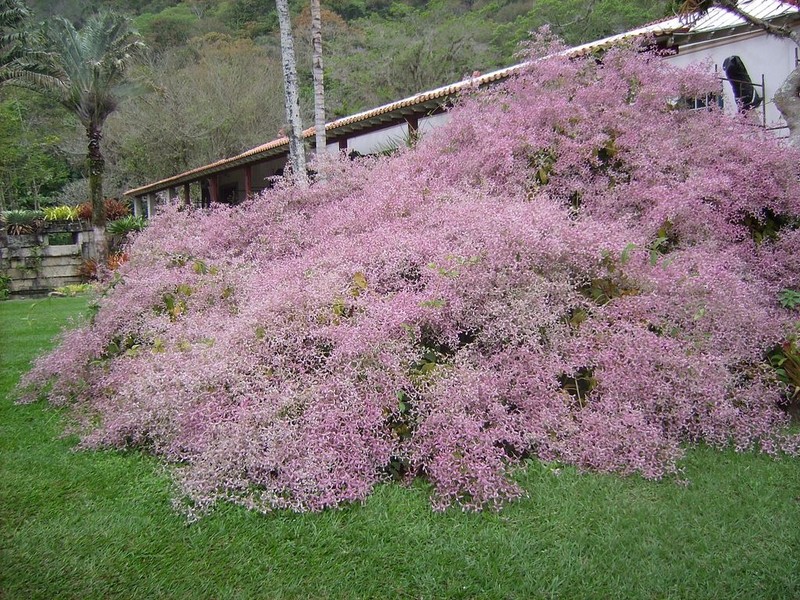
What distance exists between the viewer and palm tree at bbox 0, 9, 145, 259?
1485 cm

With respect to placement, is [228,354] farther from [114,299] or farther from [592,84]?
[592,84]

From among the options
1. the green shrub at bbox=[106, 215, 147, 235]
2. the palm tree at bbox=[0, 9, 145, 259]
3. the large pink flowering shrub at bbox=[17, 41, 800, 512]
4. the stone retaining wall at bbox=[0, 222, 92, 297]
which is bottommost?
the large pink flowering shrub at bbox=[17, 41, 800, 512]

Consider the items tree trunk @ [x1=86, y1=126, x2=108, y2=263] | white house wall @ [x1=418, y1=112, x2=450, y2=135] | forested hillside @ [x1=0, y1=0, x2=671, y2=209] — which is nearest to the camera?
white house wall @ [x1=418, y1=112, x2=450, y2=135]

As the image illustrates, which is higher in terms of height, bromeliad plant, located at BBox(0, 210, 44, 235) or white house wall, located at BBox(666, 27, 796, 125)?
white house wall, located at BBox(666, 27, 796, 125)

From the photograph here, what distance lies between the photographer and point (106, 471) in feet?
11.5

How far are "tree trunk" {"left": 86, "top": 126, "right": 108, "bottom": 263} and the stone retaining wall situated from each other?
26 cm

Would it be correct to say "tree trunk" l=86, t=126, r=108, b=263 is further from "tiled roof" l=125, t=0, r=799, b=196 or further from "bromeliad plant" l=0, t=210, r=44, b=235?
"tiled roof" l=125, t=0, r=799, b=196

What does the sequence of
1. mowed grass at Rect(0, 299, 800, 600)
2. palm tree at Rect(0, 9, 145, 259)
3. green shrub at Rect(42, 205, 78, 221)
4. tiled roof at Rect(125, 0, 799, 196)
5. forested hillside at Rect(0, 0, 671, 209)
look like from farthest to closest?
forested hillside at Rect(0, 0, 671, 209) < green shrub at Rect(42, 205, 78, 221) < palm tree at Rect(0, 9, 145, 259) < tiled roof at Rect(125, 0, 799, 196) < mowed grass at Rect(0, 299, 800, 600)

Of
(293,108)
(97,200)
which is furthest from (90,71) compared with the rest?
(293,108)

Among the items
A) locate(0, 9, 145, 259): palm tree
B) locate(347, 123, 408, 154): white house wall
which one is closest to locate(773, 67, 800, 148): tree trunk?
locate(347, 123, 408, 154): white house wall

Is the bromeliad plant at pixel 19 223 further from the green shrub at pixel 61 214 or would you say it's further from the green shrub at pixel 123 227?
the green shrub at pixel 61 214

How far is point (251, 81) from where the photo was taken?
25.1 m

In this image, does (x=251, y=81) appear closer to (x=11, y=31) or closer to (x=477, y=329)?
(x=11, y=31)

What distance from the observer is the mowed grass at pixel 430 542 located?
245 centimetres
